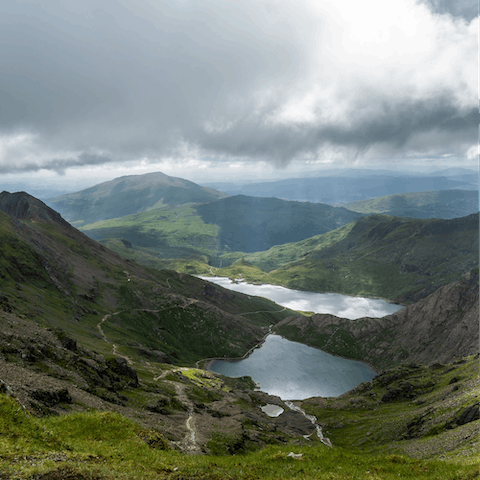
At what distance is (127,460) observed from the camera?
2442 centimetres

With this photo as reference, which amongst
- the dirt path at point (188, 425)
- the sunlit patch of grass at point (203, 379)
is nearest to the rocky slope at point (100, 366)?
the dirt path at point (188, 425)

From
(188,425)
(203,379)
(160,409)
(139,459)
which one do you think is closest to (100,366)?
(160,409)

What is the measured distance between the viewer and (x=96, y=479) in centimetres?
1944

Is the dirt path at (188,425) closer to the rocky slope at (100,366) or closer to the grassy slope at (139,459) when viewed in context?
the rocky slope at (100,366)

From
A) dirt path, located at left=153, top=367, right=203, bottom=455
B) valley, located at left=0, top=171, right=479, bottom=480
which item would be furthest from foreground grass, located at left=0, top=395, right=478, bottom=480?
dirt path, located at left=153, top=367, right=203, bottom=455

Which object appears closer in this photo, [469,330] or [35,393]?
[35,393]

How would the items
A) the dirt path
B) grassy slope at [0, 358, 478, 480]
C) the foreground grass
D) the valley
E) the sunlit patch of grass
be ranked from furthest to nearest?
the sunlit patch of grass, the dirt path, the valley, grassy slope at [0, 358, 478, 480], the foreground grass

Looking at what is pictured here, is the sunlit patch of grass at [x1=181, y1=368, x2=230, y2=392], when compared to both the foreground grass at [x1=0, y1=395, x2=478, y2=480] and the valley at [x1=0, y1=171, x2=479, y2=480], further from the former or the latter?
the foreground grass at [x1=0, y1=395, x2=478, y2=480]

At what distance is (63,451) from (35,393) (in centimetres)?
1996

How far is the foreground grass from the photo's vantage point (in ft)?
66.2

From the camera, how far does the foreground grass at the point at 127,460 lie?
66.2 feet

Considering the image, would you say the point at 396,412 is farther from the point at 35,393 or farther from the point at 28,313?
the point at 28,313

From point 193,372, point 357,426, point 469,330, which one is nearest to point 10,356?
point 193,372

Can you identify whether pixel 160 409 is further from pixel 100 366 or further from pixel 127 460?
pixel 127 460
